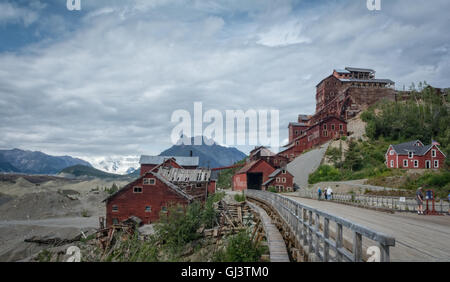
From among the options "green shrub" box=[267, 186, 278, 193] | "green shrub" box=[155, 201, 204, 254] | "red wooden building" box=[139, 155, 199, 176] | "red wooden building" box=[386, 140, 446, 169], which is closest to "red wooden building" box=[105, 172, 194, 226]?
"green shrub" box=[155, 201, 204, 254]

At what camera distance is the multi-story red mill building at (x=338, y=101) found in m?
71.7

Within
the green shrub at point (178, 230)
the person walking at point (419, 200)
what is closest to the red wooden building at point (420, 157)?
the person walking at point (419, 200)

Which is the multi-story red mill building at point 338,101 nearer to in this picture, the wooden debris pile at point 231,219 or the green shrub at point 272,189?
the green shrub at point 272,189

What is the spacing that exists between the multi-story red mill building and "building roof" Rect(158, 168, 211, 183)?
35395mm

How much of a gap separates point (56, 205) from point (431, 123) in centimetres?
7935

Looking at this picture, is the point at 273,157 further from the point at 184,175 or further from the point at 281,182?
the point at 184,175

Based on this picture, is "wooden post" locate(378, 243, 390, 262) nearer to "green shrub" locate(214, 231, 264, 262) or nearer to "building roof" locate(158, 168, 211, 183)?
"green shrub" locate(214, 231, 264, 262)

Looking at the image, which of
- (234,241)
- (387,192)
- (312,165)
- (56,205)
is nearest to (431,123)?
(312,165)

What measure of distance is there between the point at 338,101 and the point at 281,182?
37.3 m

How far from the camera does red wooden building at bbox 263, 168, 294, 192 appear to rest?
2181 inches
